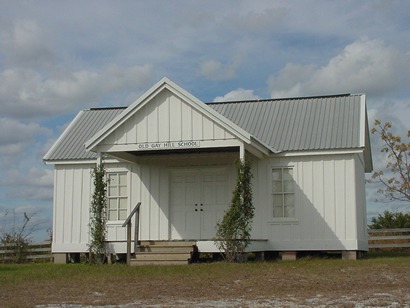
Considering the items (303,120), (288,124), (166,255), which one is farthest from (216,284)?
(303,120)

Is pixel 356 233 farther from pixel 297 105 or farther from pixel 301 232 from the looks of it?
pixel 297 105

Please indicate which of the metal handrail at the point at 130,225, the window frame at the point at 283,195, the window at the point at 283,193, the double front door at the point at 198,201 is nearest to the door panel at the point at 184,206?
the double front door at the point at 198,201

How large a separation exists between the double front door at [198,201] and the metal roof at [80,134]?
3025mm

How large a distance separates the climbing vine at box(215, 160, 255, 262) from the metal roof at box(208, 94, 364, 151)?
2790 millimetres

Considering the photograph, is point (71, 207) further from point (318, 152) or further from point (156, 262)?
point (318, 152)

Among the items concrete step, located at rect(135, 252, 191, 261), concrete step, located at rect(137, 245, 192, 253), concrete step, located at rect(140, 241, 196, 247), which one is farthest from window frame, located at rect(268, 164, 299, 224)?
concrete step, located at rect(135, 252, 191, 261)

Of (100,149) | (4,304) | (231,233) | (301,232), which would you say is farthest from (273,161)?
(4,304)

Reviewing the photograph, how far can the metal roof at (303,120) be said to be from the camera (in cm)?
2097

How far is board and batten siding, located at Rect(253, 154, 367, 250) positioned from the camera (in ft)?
67.2

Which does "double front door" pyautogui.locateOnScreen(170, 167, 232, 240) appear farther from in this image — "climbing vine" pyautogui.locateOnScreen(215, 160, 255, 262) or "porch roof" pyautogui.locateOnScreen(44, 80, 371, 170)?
"climbing vine" pyautogui.locateOnScreen(215, 160, 255, 262)

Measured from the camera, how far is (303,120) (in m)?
22.4

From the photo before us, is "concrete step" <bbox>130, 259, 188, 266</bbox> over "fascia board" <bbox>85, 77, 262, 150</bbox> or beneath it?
beneath

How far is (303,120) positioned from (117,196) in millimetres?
6358

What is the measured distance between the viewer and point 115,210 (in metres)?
22.3
